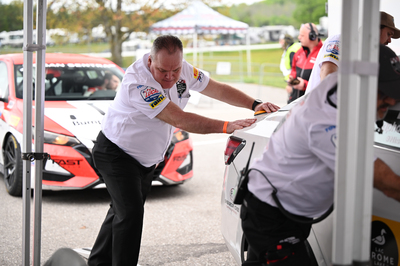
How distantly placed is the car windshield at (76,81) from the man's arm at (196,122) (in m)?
3.48

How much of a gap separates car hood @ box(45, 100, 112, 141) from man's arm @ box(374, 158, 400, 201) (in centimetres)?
372

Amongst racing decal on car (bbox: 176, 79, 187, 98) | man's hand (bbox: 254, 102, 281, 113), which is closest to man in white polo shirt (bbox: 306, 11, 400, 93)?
man's hand (bbox: 254, 102, 281, 113)

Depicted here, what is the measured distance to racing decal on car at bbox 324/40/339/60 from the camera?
3.24 m

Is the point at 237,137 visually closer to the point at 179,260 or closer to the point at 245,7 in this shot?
the point at 179,260

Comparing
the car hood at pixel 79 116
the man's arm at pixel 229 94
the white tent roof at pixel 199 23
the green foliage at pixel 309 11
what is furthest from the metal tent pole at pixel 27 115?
the green foliage at pixel 309 11

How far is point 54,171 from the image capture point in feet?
17.0

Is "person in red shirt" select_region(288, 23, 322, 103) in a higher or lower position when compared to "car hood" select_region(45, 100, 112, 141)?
higher

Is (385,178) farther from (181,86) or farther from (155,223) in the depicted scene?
(155,223)

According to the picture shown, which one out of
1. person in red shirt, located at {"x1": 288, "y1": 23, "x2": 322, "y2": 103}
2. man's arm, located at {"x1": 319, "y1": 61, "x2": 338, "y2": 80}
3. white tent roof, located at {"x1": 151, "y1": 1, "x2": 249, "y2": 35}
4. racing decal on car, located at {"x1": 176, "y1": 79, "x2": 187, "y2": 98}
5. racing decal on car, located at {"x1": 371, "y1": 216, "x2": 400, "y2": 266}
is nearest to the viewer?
racing decal on car, located at {"x1": 371, "y1": 216, "x2": 400, "y2": 266}

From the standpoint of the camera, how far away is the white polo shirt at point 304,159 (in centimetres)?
189

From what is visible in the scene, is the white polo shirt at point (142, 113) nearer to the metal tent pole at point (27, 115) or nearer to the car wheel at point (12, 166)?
the metal tent pole at point (27, 115)

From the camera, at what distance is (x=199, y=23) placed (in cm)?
1902

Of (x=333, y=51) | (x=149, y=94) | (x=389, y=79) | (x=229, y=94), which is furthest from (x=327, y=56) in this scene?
(x=389, y=79)

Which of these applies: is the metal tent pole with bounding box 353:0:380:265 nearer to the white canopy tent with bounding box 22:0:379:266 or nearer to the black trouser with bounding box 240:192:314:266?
the white canopy tent with bounding box 22:0:379:266
